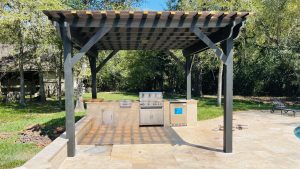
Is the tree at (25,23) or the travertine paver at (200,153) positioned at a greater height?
the tree at (25,23)

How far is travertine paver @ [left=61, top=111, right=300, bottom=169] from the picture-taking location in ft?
21.8

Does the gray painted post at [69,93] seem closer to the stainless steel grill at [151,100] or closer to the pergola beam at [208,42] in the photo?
the pergola beam at [208,42]

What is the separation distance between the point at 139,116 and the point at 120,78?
24.7 m

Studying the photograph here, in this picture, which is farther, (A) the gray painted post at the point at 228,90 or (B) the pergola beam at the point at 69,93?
(A) the gray painted post at the point at 228,90

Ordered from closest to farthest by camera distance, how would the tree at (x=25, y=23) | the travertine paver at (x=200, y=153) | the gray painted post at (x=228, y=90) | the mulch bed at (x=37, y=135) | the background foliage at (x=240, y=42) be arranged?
the travertine paver at (x=200, y=153), the gray painted post at (x=228, y=90), the mulch bed at (x=37, y=135), the tree at (x=25, y=23), the background foliage at (x=240, y=42)

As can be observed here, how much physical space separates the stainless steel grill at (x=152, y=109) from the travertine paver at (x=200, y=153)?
137 centimetres

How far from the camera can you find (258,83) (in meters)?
27.3

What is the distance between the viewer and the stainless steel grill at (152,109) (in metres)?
11.7

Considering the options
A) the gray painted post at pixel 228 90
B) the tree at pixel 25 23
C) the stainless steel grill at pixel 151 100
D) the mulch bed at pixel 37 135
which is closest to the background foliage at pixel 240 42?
the tree at pixel 25 23

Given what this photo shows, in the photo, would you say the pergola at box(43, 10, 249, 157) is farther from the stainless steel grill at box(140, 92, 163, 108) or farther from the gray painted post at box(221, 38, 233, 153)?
the stainless steel grill at box(140, 92, 163, 108)

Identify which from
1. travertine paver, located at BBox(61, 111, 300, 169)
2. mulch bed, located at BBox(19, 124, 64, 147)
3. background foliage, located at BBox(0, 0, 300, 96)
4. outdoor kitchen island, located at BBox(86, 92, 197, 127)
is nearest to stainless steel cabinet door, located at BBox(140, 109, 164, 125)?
outdoor kitchen island, located at BBox(86, 92, 197, 127)

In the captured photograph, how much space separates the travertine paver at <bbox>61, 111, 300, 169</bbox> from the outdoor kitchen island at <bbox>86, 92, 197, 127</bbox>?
4.51 feet

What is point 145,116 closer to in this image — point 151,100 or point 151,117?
point 151,117

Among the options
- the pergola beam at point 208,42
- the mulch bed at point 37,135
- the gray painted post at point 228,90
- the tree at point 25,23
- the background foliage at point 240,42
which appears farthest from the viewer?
the background foliage at point 240,42
